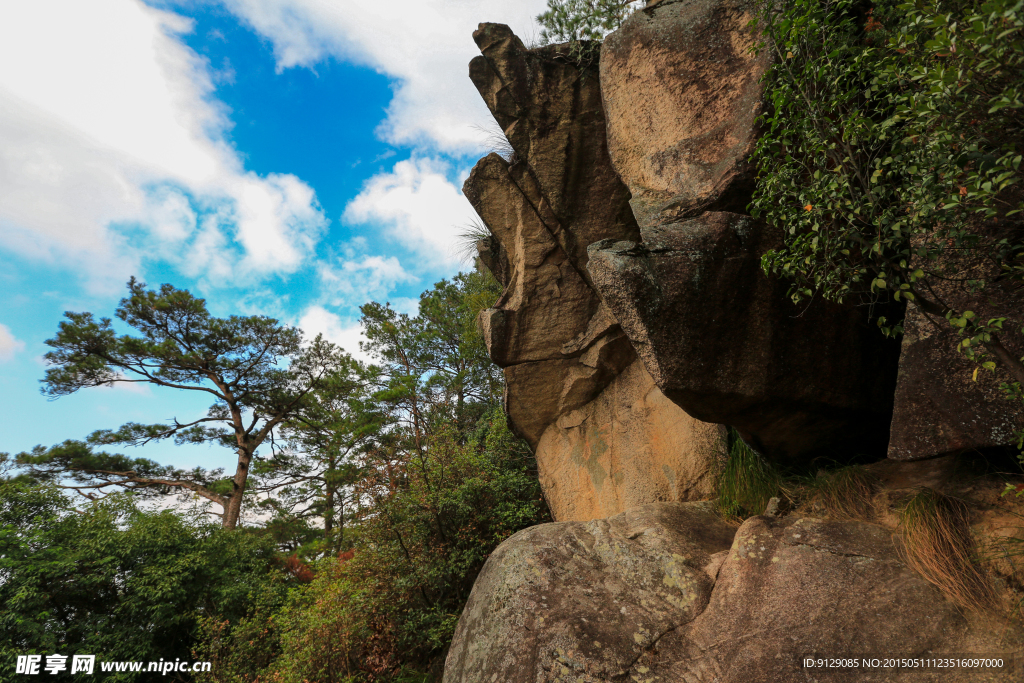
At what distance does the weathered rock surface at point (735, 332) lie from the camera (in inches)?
Answer: 148

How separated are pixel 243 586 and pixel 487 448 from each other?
6.04 meters

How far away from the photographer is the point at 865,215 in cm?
305

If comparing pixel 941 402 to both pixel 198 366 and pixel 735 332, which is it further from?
pixel 198 366

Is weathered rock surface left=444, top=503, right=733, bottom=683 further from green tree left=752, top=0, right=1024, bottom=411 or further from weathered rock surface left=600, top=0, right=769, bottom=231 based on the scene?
weathered rock surface left=600, top=0, right=769, bottom=231

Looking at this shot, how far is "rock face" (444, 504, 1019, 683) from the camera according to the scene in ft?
9.73

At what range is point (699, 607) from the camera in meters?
3.56

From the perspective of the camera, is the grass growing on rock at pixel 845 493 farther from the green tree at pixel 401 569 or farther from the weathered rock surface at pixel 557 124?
the green tree at pixel 401 569

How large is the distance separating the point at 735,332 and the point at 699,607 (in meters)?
2.01

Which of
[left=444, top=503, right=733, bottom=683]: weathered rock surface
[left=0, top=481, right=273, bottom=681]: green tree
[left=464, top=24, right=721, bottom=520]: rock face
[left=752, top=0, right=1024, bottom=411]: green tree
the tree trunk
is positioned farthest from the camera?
the tree trunk

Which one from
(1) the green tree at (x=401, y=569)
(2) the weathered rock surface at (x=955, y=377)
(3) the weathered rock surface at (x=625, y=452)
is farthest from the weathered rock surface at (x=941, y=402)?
(1) the green tree at (x=401, y=569)

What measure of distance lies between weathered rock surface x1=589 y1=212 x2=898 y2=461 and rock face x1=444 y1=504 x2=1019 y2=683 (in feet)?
3.07

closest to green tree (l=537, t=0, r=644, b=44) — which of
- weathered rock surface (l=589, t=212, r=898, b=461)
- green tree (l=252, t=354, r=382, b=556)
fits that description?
weathered rock surface (l=589, t=212, r=898, b=461)

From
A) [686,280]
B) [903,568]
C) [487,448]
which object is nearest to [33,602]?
[487,448]

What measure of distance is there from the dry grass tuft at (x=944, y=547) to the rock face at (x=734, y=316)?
85cm
